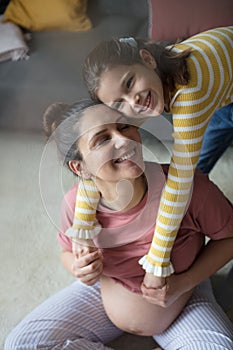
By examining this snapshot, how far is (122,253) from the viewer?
0.88m

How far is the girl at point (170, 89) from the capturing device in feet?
2.22

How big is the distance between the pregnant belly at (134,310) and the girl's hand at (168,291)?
0.09 ft

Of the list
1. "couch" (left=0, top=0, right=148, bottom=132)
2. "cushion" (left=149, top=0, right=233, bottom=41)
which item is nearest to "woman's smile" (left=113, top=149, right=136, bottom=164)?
"couch" (left=0, top=0, right=148, bottom=132)

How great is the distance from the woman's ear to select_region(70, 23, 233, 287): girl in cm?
7

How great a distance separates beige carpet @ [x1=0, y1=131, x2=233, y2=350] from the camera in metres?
1.12

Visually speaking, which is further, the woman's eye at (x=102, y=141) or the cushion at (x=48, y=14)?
the cushion at (x=48, y=14)

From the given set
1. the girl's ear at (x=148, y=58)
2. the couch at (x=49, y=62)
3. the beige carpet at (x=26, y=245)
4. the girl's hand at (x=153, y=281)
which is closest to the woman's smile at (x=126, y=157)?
the girl's ear at (x=148, y=58)

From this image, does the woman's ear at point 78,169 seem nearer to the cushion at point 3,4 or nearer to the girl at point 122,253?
the girl at point 122,253

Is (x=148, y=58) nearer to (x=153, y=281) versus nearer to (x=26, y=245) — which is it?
(x=153, y=281)

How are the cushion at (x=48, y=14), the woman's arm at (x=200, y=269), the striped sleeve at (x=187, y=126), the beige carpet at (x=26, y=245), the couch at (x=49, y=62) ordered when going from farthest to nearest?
the cushion at (x=48, y=14) < the couch at (x=49, y=62) < the beige carpet at (x=26, y=245) < the woman's arm at (x=200, y=269) < the striped sleeve at (x=187, y=126)

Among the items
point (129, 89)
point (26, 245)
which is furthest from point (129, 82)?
point (26, 245)

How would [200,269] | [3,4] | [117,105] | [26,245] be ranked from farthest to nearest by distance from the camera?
[3,4] < [26,245] < [200,269] < [117,105]

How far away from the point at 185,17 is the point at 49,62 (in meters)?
0.34

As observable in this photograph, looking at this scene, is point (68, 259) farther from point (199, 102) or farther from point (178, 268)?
point (199, 102)
